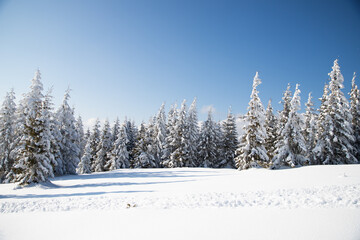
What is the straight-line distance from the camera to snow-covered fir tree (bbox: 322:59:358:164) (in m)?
24.8

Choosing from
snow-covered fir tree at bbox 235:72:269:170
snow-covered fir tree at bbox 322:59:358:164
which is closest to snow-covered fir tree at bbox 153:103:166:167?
snow-covered fir tree at bbox 235:72:269:170

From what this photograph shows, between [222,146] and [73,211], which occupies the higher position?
[222,146]

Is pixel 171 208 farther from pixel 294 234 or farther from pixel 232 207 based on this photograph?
pixel 294 234

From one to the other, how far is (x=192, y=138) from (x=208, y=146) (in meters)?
3.96

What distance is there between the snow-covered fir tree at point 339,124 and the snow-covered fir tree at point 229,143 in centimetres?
1632

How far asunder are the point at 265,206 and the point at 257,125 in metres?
18.5

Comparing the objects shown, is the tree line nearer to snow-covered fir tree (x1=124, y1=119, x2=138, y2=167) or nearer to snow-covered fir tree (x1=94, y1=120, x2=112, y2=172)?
snow-covered fir tree (x1=94, y1=120, x2=112, y2=172)

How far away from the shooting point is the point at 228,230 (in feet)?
21.6

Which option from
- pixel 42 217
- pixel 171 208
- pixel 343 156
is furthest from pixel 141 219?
pixel 343 156

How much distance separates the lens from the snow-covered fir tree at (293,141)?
26953 mm

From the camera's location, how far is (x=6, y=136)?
26484mm

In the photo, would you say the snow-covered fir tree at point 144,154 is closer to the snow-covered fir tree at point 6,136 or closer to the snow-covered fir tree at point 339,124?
the snow-covered fir tree at point 6,136

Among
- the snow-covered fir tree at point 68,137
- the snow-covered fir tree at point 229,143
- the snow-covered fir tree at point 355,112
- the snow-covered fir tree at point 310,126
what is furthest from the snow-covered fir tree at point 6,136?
the snow-covered fir tree at point 355,112

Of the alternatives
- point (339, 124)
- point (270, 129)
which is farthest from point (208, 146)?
point (339, 124)
